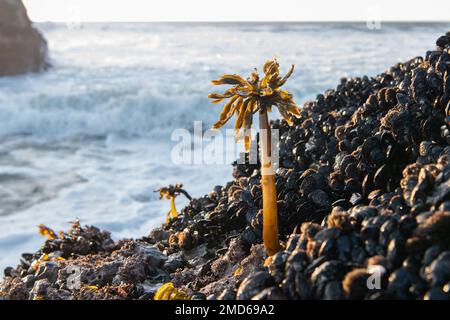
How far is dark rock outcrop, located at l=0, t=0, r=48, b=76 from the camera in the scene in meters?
23.3

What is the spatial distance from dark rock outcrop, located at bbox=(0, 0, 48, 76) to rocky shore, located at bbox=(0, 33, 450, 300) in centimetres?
2117

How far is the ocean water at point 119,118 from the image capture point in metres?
9.13

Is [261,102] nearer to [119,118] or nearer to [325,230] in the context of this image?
[325,230]

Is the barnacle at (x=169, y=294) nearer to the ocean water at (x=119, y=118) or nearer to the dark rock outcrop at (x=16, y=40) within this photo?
the ocean water at (x=119, y=118)

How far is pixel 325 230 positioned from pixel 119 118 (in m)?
15.7

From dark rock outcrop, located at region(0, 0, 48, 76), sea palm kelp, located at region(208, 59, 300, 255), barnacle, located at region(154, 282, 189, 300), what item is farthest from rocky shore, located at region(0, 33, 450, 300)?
dark rock outcrop, located at region(0, 0, 48, 76)

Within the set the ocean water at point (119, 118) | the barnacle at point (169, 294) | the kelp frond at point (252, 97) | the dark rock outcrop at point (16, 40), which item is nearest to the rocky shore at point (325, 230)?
the barnacle at point (169, 294)

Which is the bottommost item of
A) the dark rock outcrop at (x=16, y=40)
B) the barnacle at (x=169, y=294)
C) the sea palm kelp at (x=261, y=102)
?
the barnacle at (x=169, y=294)

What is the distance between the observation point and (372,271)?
2.01m

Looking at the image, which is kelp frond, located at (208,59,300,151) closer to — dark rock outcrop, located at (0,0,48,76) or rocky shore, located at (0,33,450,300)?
rocky shore, located at (0,33,450,300)

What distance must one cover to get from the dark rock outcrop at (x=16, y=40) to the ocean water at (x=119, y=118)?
961 mm
